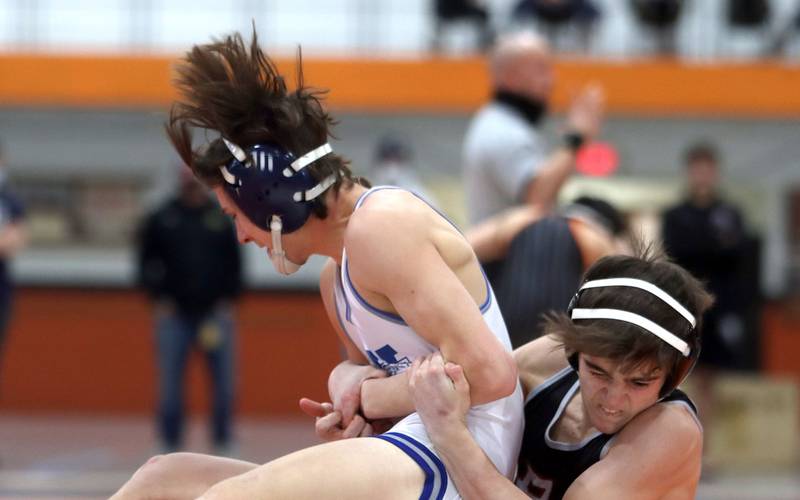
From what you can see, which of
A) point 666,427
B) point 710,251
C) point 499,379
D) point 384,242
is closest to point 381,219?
point 384,242

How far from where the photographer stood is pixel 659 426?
3105mm

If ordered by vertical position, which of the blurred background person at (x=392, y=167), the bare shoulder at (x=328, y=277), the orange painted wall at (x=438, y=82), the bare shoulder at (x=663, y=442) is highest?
the bare shoulder at (x=328, y=277)

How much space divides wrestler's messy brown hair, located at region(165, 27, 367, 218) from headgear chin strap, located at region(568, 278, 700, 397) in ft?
2.29

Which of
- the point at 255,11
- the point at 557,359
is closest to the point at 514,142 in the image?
the point at 557,359

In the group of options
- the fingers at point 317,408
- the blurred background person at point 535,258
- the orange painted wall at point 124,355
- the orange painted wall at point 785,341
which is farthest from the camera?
the orange painted wall at point 124,355

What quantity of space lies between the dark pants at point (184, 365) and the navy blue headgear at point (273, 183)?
6.19 metres

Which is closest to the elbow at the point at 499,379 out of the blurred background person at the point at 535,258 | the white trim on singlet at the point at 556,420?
the white trim on singlet at the point at 556,420

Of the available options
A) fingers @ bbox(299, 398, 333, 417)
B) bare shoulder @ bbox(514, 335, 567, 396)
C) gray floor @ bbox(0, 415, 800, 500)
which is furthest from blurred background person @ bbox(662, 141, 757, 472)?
fingers @ bbox(299, 398, 333, 417)

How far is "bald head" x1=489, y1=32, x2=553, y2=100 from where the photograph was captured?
5906 millimetres

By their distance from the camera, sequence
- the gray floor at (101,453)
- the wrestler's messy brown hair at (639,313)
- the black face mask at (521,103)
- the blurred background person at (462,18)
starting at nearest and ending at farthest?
the wrestler's messy brown hair at (639,313), the black face mask at (521,103), the gray floor at (101,453), the blurred background person at (462,18)

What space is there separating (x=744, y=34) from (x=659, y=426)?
35.4 ft

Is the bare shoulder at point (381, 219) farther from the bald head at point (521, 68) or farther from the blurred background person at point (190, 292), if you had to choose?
the blurred background person at point (190, 292)

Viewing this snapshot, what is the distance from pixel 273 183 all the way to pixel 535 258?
169 cm

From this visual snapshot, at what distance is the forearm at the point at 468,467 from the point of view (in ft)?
10.1
